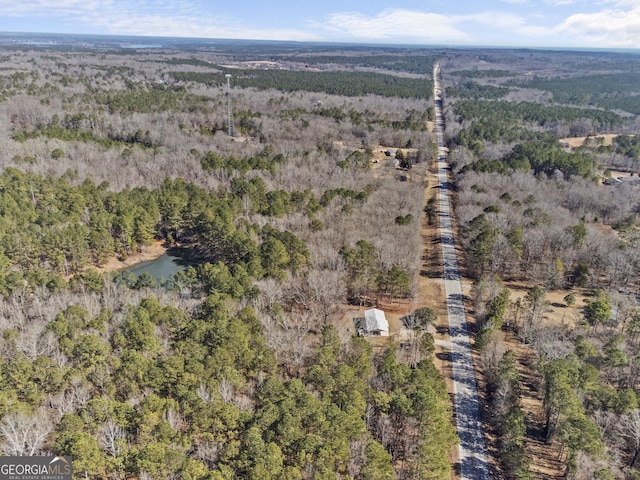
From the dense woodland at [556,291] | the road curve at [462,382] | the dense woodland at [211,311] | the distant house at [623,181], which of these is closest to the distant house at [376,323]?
the dense woodland at [211,311]

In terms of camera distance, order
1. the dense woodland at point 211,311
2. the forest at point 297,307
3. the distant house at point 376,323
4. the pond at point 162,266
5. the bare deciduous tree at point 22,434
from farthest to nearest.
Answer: the pond at point 162,266
the distant house at point 376,323
the forest at point 297,307
the dense woodland at point 211,311
the bare deciduous tree at point 22,434

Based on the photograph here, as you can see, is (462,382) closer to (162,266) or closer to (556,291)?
(556,291)

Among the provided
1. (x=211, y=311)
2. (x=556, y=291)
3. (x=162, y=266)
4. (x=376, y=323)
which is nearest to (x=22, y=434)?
(x=211, y=311)

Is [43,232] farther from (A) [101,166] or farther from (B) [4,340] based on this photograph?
(A) [101,166]

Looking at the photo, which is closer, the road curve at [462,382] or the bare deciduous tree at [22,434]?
the bare deciduous tree at [22,434]

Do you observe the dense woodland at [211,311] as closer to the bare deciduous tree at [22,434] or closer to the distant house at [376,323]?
the bare deciduous tree at [22,434]

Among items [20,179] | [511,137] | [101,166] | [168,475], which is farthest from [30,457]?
[511,137]
